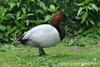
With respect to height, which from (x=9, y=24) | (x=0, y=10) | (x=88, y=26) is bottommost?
(x=88, y=26)

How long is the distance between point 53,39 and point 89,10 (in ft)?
14.5

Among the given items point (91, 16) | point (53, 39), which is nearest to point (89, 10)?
point (91, 16)

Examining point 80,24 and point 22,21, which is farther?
point 80,24

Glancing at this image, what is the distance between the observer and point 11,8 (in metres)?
8.62

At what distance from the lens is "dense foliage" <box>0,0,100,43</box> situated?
8.29 meters

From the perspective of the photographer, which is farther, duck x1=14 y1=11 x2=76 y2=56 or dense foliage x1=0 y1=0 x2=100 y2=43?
dense foliage x1=0 y1=0 x2=100 y2=43

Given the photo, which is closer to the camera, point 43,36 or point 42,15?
point 43,36

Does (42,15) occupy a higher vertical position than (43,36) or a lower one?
lower

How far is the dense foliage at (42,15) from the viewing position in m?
8.29

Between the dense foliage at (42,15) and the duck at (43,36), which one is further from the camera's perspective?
the dense foliage at (42,15)

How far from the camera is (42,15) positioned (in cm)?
914

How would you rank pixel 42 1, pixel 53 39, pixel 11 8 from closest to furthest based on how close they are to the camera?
pixel 53 39
pixel 11 8
pixel 42 1

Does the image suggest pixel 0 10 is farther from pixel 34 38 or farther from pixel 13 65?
pixel 13 65

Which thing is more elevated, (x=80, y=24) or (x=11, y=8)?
(x=11, y=8)
